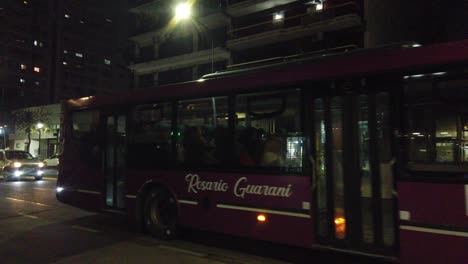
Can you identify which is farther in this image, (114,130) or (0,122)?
(0,122)

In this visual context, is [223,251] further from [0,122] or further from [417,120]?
[0,122]

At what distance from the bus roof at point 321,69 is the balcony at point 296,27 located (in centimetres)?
1838

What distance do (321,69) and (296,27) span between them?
2091 cm

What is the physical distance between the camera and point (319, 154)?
248 inches

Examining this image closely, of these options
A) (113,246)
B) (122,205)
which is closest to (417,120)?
(113,246)

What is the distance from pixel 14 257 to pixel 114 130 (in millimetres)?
3526

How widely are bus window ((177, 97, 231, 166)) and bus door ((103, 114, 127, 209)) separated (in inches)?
75.4

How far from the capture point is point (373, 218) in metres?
5.78

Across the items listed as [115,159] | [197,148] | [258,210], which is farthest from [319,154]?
[115,159]

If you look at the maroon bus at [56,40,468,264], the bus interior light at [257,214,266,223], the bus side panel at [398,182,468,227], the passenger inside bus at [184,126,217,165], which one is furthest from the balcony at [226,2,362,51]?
the bus side panel at [398,182,468,227]

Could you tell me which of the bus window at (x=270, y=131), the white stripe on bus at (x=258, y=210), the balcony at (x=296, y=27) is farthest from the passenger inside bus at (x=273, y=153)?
the balcony at (x=296, y=27)

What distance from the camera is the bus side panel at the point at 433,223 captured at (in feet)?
16.3

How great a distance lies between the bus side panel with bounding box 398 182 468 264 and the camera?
196 inches

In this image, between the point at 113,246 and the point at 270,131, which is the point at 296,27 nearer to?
the point at 270,131
